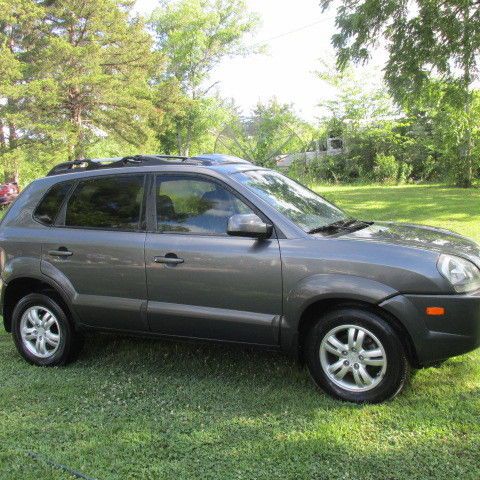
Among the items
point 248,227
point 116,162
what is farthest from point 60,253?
point 248,227

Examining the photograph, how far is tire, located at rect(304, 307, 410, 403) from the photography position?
3.62m

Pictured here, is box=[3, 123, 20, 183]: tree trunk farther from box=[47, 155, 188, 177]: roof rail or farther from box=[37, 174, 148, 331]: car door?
box=[37, 174, 148, 331]: car door

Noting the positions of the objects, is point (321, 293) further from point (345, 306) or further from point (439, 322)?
point (439, 322)

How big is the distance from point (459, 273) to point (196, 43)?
161 ft

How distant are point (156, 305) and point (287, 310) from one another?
3.53ft

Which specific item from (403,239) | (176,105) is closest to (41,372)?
(403,239)

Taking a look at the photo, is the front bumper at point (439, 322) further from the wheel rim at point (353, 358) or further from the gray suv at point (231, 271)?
the wheel rim at point (353, 358)

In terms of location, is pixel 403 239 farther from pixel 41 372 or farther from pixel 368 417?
pixel 41 372

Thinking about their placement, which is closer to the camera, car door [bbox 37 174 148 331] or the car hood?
the car hood

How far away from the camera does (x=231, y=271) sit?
3969 millimetres

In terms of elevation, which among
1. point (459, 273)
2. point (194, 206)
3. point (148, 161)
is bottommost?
point (459, 273)

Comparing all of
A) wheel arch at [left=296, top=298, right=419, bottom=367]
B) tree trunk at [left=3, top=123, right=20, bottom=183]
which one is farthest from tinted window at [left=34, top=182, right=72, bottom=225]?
tree trunk at [left=3, top=123, right=20, bottom=183]

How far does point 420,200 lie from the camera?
60.8 ft

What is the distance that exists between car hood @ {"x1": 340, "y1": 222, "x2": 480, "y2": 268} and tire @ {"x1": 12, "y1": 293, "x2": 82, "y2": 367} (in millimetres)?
2565
